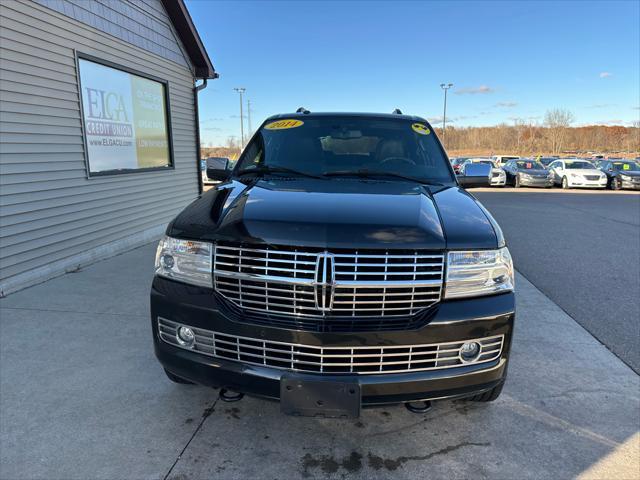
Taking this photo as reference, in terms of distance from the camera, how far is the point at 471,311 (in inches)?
84.6

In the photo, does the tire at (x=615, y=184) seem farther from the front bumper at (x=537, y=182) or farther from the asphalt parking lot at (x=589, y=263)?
the asphalt parking lot at (x=589, y=263)

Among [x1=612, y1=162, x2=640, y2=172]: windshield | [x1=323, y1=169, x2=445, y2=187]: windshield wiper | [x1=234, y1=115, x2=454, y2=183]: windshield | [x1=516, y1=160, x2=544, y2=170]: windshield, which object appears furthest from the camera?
[x1=516, y1=160, x2=544, y2=170]: windshield

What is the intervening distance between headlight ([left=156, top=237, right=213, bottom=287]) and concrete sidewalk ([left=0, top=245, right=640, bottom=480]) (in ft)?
3.13

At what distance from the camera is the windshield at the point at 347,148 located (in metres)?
3.37

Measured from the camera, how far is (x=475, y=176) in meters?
3.85

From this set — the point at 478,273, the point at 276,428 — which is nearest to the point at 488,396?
the point at 478,273

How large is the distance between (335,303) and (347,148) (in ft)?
5.99

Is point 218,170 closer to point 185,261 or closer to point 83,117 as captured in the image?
point 185,261

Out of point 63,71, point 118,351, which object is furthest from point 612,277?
point 63,71

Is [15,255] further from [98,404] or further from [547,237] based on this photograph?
[547,237]

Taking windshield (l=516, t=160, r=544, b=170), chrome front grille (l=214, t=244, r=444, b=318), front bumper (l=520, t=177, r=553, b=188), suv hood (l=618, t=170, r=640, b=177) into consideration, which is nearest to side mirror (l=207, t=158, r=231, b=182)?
chrome front grille (l=214, t=244, r=444, b=318)

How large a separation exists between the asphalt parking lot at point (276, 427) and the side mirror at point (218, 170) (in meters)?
1.59

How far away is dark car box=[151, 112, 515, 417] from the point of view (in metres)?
2.07

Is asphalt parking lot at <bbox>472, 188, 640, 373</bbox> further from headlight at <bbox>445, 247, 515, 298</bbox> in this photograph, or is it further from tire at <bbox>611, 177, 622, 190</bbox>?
tire at <bbox>611, 177, 622, 190</bbox>
